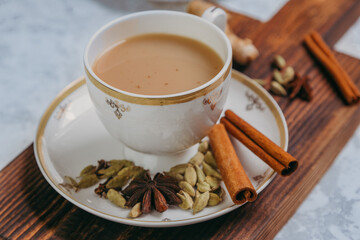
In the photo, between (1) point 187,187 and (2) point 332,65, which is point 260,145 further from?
(2) point 332,65

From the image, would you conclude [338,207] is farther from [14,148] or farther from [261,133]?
[14,148]

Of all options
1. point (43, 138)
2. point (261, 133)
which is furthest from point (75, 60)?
point (261, 133)

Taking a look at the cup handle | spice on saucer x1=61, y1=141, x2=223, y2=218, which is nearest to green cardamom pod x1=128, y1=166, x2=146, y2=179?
spice on saucer x1=61, y1=141, x2=223, y2=218

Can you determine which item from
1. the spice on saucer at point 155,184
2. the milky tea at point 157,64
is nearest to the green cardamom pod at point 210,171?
the spice on saucer at point 155,184

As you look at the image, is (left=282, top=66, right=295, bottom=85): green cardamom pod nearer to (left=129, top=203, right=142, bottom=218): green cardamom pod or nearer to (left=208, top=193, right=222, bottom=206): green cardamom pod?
A: (left=208, top=193, right=222, bottom=206): green cardamom pod

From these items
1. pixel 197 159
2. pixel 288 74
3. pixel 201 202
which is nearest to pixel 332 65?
pixel 288 74

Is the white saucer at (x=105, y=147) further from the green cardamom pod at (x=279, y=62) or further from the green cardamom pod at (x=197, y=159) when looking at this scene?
the green cardamom pod at (x=279, y=62)
